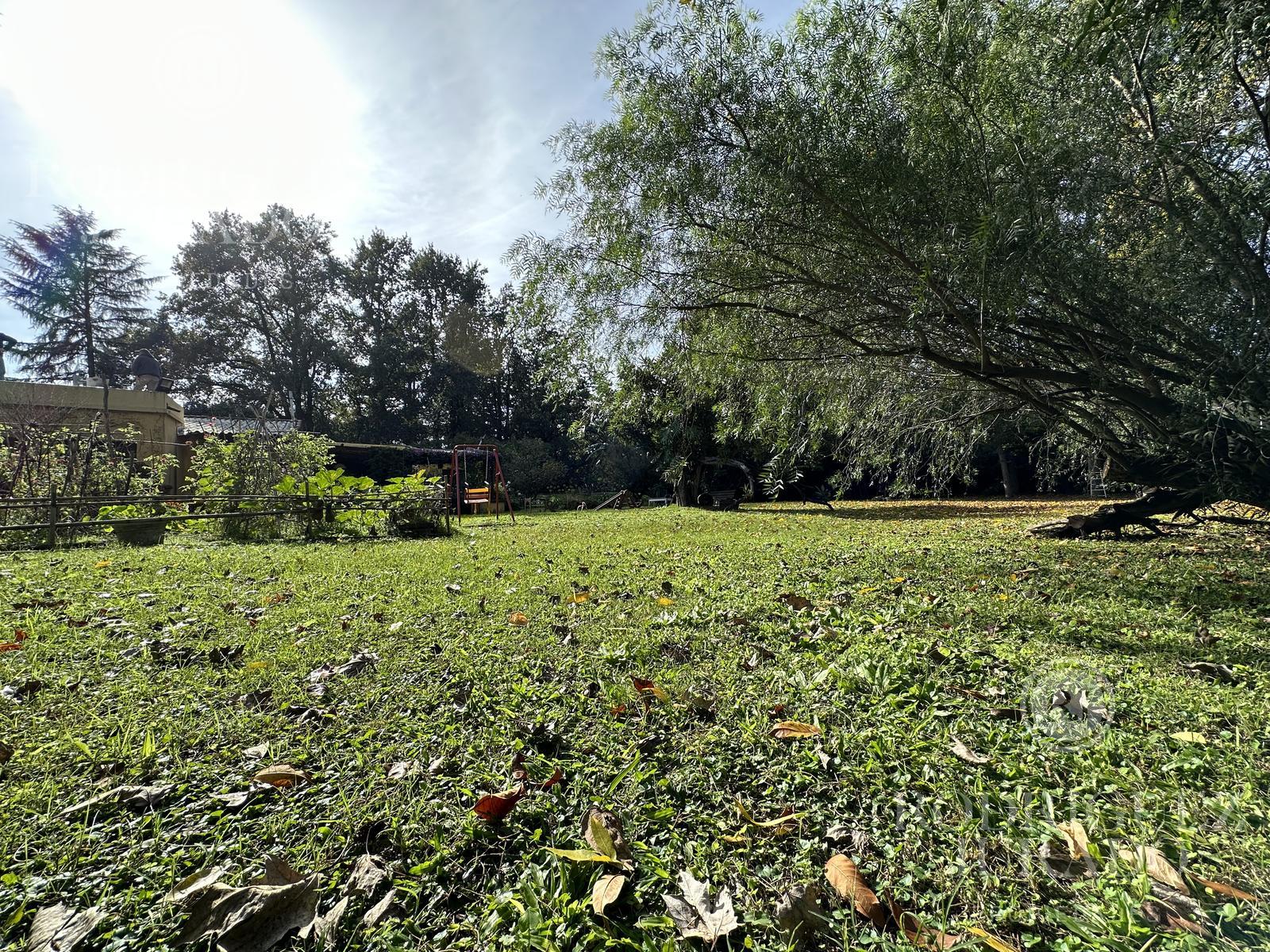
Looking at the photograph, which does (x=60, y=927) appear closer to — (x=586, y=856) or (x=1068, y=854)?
(x=586, y=856)

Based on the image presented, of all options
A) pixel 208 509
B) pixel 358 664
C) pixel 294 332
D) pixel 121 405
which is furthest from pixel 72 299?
pixel 358 664

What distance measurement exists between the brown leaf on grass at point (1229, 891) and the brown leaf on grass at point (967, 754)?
0.51 m

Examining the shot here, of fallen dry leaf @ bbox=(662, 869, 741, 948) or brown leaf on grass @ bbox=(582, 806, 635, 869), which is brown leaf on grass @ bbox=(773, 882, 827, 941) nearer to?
fallen dry leaf @ bbox=(662, 869, 741, 948)

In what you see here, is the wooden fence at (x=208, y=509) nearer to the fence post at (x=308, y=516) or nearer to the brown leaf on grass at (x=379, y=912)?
the fence post at (x=308, y=516)

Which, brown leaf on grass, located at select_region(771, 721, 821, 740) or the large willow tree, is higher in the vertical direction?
the large willow tree

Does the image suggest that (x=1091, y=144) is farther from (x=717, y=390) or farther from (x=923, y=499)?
(x=923, y=499)

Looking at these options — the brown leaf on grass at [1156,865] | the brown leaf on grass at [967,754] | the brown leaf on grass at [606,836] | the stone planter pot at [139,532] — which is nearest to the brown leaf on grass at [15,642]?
the brown leaf on grass at [606,836]

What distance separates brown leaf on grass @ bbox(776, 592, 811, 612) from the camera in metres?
3.44

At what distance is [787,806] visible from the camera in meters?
1.52

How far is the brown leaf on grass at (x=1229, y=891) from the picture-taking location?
3.69ft

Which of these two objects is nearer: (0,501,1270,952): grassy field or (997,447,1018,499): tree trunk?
(0,501,1270,952): grassy field

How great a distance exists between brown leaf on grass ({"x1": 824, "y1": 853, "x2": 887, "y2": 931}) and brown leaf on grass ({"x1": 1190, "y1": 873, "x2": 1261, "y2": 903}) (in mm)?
669

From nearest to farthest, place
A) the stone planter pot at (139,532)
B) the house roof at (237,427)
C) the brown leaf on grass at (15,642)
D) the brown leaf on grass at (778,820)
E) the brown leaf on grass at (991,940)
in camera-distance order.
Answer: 1. the brown leaf on grass at (991,940)
2. the brown leaf on grass at (778,820)
3. the brown leaf on grass at (15,642)
4. the stone planter pot at (139,532)
5. the house roof at (237,427)

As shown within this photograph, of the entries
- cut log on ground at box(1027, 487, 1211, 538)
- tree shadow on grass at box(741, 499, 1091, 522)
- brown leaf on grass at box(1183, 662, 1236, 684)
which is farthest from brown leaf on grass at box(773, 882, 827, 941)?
tree shadow on grass at box(741, 499, 1091, 522)
